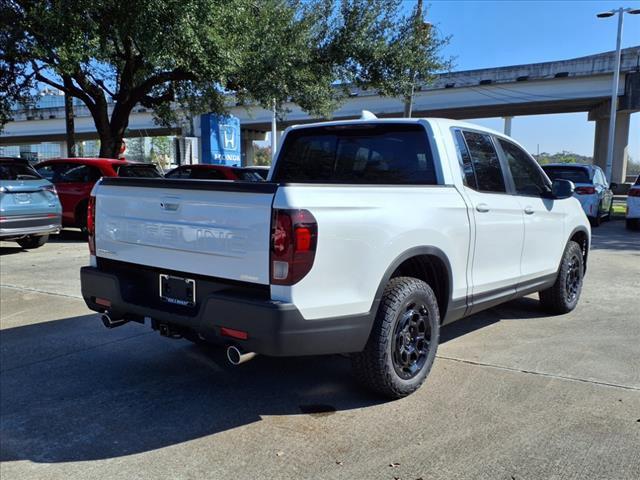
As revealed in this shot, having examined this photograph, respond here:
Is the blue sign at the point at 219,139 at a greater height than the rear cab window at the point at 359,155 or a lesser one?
greater

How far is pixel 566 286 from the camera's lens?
239 inches

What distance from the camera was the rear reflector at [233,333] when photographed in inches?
125

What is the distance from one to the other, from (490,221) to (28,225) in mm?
8292

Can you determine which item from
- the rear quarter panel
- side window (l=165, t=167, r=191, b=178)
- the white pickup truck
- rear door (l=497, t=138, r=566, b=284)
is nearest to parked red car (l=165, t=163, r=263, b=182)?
side window (l=165, t=167, r=191, b=178)

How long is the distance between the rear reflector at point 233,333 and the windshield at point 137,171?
943cm

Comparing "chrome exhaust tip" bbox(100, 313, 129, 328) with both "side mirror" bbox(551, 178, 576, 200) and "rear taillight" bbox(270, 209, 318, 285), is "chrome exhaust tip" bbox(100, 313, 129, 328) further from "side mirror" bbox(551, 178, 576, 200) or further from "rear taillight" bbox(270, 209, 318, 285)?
"side mirror" bbox(551, 178, 576, 200)

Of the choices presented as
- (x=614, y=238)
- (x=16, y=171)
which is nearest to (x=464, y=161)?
(x=16, y=171)

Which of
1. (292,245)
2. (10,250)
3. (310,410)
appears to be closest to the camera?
(292,245)

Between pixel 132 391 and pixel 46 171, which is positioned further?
pixel 46 171

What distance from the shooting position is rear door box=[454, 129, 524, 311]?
14.6 feet

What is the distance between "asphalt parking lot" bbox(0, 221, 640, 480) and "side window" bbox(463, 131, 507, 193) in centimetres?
145

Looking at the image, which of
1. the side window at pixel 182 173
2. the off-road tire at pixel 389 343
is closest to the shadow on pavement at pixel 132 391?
the off-road tire at pixel 389 343

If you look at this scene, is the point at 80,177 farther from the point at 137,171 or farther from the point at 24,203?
the point at 24,203

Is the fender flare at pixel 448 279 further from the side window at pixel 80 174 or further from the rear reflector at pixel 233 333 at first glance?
the side window at pixel 80 174
